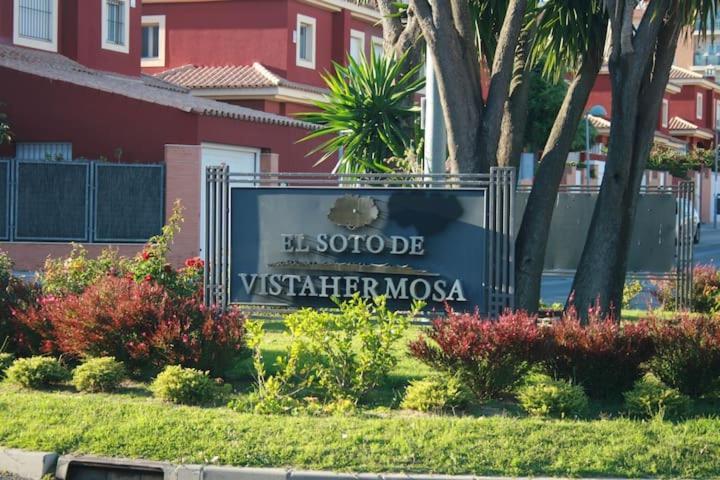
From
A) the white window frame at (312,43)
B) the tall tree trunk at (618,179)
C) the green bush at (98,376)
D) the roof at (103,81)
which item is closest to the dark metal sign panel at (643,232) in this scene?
the tall tree trunk at (618,179)

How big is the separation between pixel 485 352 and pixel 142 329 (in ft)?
10.4

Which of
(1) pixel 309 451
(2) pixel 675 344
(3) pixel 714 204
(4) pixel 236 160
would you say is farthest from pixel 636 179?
(3) pixel 714 204

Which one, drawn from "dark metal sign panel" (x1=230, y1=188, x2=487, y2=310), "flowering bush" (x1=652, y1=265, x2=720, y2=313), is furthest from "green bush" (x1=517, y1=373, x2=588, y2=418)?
"flowering bush" (x1=652, y1=265, x2=720, y2=313)

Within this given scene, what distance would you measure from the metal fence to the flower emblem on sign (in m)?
12.2

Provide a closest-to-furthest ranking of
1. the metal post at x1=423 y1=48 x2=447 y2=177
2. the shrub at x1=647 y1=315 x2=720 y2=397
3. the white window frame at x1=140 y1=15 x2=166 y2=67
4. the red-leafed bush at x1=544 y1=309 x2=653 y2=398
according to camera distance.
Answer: the shrub at x1=647 y1=315 x2=720 y2=397, the red-leafed bush at x1=544 y1=309 x2=653 y2=398, the metal post at x1=423 y1=48 x2=447 y2=177, the white window frame at x1=140 y1=15 x2=166 y2=67

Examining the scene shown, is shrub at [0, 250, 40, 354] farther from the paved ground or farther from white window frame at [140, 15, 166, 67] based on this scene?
white window frame at [140, 15, 166, 67]

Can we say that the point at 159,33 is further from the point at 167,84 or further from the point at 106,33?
the point at 106,33

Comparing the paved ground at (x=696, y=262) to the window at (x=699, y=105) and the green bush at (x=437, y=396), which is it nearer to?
the window at (x=699, y=105)

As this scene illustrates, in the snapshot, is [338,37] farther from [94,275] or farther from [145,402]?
[145,402]

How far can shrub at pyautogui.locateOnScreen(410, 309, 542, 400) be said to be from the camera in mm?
9781

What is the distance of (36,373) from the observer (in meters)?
10.4

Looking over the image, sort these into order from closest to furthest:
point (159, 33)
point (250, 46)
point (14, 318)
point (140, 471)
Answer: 1. point (140, 471)
2. point (14, 318)
3. point (250, 46)
4. point (159, 33)

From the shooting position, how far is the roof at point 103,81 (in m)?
24.7

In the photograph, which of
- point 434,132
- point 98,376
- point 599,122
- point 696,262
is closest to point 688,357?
point 98,376
